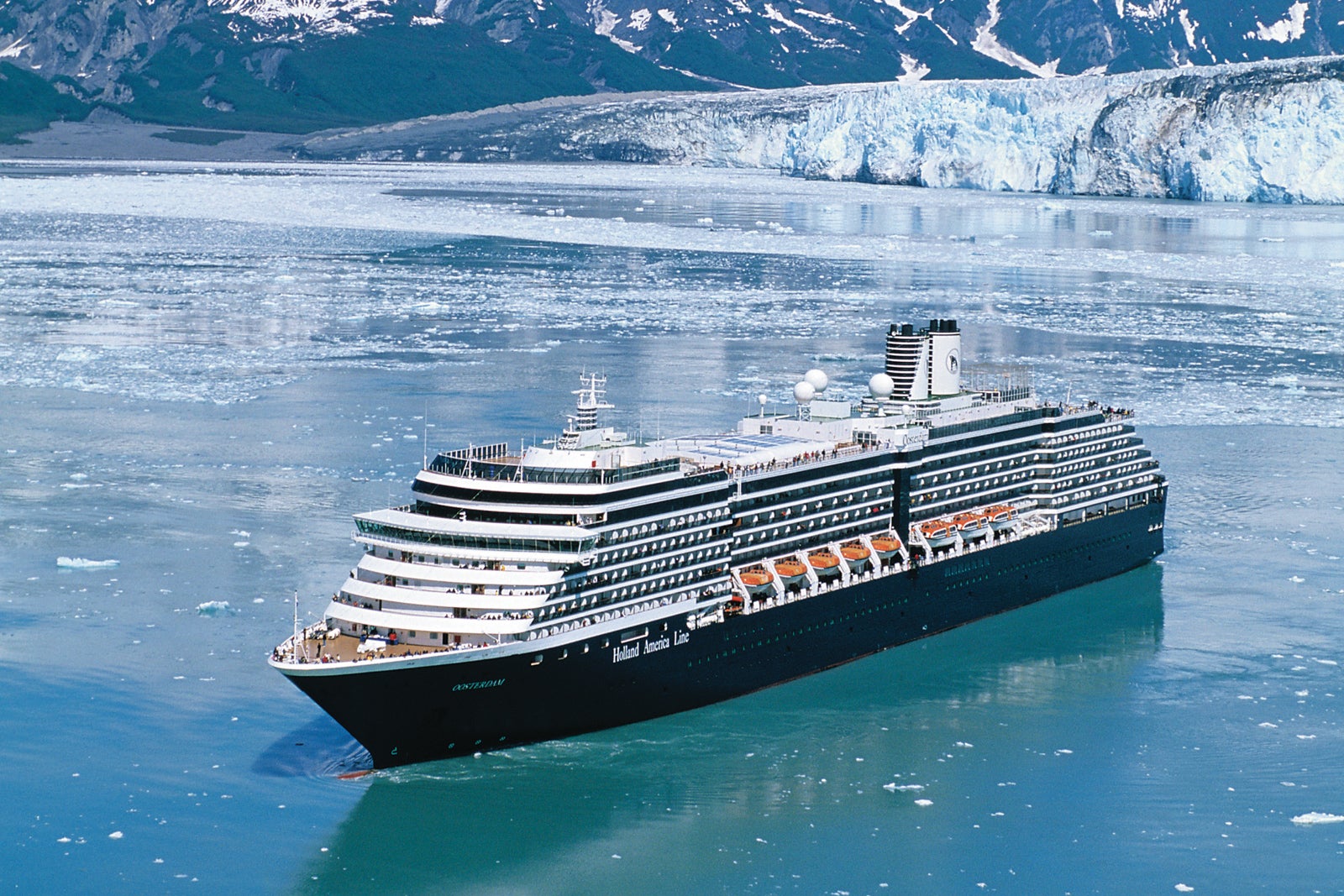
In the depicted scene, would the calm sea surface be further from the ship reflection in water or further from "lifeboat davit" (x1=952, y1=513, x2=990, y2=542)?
"lifeboat davit" (x1=952, y1=513, x2=990, y2=542)

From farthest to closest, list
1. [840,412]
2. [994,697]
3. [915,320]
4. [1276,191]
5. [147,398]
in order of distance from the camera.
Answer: [1276,191] → [915,320] → [147,398] → [840,412] → [994,697]

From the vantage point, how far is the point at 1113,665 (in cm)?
2847

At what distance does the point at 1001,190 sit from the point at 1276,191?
2741 cm

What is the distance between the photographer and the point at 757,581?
26688mm

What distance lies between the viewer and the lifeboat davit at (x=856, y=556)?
2831cm

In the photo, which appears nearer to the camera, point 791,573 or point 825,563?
point 791,573

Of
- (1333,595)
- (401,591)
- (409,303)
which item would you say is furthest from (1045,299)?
(401,591)

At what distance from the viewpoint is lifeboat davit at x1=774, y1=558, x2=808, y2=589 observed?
27203 millimetres

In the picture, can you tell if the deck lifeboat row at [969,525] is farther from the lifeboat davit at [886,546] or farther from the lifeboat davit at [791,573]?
the lifeboat davit at [791,573]

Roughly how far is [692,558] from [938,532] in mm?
5896

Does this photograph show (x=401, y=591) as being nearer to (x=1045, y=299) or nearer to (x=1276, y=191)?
(x=1045, y=299)

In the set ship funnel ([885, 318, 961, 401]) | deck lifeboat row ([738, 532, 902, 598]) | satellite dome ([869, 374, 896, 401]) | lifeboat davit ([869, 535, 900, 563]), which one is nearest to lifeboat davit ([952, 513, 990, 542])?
lifeboat davit ([869, 535, 900, 563])

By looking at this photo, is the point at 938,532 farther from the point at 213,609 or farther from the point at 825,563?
the point at 213,609

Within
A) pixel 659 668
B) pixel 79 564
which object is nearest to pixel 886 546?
pixel 659 668
